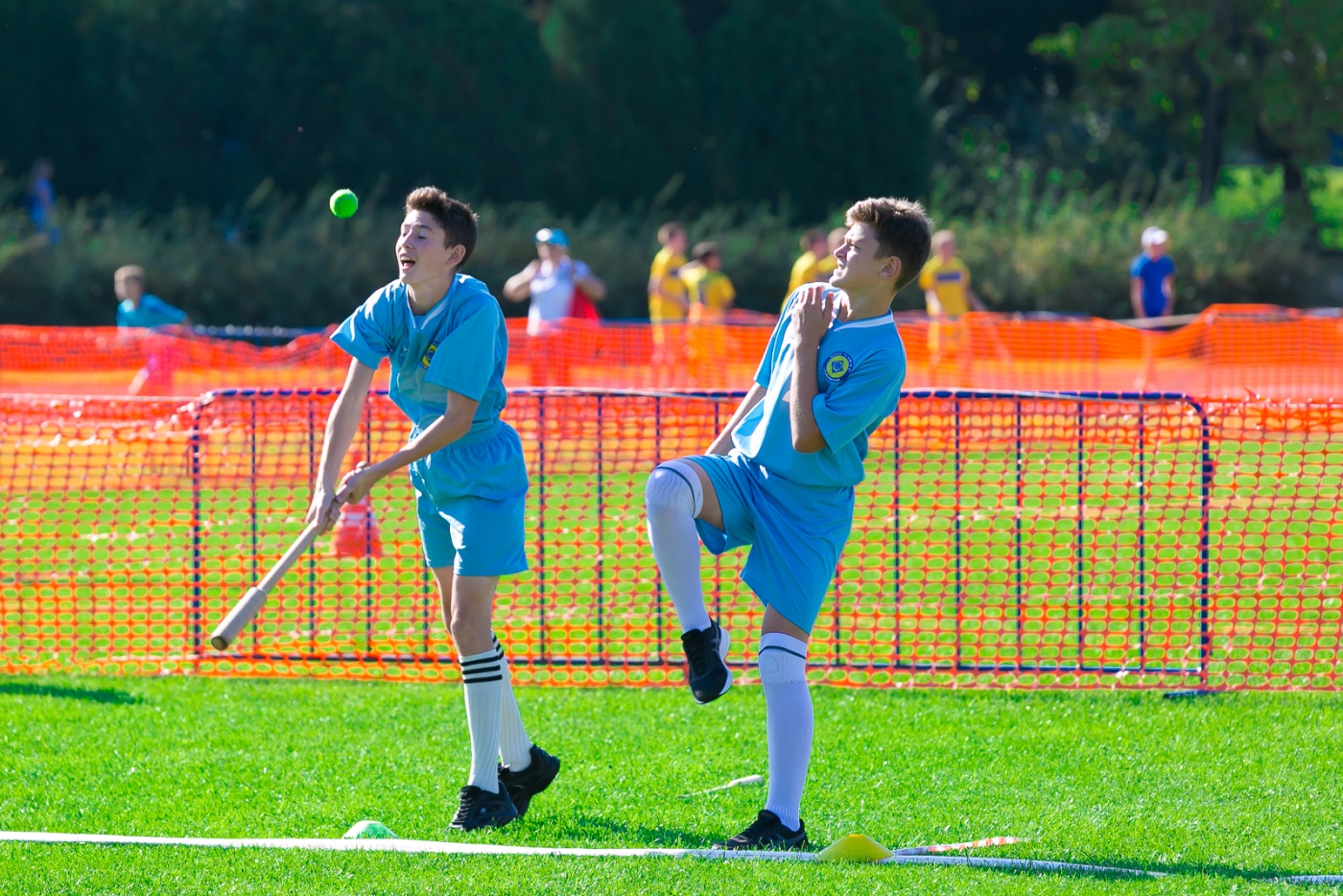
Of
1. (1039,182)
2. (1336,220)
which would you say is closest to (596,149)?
(1039,182)

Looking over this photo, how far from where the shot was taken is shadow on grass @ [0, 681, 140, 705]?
7152 mm

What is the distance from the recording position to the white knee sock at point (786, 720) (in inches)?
196

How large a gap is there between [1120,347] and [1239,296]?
14775mm

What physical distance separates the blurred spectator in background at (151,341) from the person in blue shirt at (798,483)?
12.0 metres

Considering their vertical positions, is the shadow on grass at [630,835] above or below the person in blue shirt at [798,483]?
below

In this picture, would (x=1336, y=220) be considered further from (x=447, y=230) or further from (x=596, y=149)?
(x=447, y=230)

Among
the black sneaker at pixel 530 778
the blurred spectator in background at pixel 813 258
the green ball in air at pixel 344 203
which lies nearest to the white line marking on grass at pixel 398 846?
the black sneaker at pixel 530 778

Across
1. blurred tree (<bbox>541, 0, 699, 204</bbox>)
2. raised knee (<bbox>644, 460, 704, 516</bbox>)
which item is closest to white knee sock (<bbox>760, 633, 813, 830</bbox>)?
raised knee (<bbox>644, 460, 704, 516</bbox>)

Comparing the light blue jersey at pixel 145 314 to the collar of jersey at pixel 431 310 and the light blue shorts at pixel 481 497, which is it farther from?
the light blue shorts at pixel 481 497

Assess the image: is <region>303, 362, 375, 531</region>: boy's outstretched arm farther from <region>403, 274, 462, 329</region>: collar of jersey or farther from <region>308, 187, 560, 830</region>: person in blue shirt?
<region>403, 274, 462, 329</region>: collar of jersey

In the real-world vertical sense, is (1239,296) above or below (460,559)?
above

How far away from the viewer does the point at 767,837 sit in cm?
498

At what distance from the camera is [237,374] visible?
1756 cm

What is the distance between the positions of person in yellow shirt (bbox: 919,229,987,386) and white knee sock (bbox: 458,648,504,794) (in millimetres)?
13342
